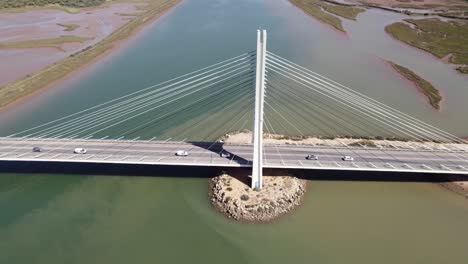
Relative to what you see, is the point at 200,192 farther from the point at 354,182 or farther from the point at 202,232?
the point at 354,182

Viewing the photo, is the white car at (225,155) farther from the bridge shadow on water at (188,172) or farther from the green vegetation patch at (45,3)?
the green vegetation patch at (45,3)

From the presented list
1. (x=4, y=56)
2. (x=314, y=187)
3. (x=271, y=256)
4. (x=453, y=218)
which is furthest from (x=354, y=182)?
(x=4, y=56)

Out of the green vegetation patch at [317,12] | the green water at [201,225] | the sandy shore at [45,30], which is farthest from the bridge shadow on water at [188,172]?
the green vegetation patch at [317,12]

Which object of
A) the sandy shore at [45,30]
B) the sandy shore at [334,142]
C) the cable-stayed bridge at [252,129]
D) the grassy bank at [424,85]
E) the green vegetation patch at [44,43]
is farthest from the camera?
the green vegetation patch at [44,43]

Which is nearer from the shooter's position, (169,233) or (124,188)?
(169,233)

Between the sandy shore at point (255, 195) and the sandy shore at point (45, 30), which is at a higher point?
the sandy shore at point (45, 30)

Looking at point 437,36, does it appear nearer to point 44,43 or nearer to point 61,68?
point 61,68

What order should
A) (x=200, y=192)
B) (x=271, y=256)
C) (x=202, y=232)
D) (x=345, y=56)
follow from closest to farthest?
(x=271, y=256), (x=202, y=232), (x=200, y=192), (x=345, y=56)
